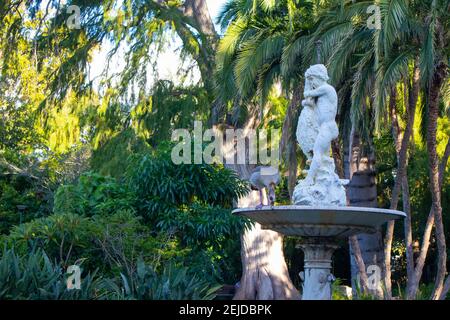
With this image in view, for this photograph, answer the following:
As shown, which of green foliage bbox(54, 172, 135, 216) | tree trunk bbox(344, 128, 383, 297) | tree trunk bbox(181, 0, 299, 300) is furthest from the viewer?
tree trunk bbox(181, 0, 299, 300)

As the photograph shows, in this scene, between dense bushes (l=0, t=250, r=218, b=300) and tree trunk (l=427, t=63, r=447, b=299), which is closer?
dense bushes (l=0, t=250, r=218, b=300)

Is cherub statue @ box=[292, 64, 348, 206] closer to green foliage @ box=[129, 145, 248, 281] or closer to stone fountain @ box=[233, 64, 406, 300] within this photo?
stone fountain @ box=[233, 64, 406, 300]

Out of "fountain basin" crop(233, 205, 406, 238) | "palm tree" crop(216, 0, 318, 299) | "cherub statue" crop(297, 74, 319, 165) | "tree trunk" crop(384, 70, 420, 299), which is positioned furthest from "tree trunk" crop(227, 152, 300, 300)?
"fountain basin" crop(233, 205, 406, 238)

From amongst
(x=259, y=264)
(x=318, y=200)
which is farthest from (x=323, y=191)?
(x=259, y=264)

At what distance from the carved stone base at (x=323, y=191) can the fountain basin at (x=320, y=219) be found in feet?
1.69

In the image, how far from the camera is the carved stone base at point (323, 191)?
1080 cm

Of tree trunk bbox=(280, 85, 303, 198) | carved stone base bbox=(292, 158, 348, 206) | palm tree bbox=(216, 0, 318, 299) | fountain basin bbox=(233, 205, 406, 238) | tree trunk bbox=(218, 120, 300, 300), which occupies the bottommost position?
tree trunk bbox=(218, 120, 300, 300)

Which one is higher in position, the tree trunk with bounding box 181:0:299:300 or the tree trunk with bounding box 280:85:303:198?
Answer: the tree trunk with bounding box 280:85:303:198

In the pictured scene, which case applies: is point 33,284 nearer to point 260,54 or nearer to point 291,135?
point 260,54

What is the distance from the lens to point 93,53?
82.3ft

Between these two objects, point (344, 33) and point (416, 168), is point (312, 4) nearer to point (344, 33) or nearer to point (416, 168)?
Answer: point (344, 33)

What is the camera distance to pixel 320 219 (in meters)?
9.90

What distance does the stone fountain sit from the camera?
1018 centimetres

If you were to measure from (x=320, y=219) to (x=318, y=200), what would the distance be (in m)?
0.90
